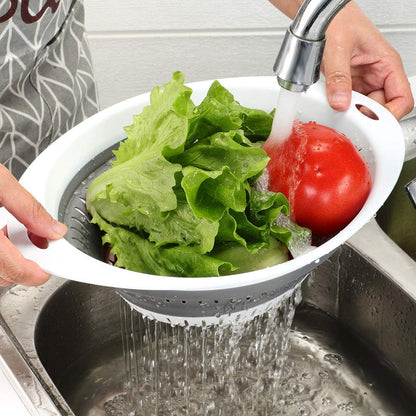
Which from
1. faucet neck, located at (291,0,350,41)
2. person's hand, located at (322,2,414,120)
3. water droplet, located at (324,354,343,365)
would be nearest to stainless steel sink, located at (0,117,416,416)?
water droplet, located at (324,354,343,365)

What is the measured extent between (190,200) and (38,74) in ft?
1.42

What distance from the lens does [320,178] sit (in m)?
0.64

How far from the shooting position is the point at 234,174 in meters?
0.59

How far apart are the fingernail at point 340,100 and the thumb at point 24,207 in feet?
1.15

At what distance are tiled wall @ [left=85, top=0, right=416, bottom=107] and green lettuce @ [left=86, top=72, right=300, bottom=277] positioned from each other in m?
0.90

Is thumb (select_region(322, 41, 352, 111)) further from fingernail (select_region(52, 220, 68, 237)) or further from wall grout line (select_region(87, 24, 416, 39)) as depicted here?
wall grout line (select_region(87, 24, 416, 39))

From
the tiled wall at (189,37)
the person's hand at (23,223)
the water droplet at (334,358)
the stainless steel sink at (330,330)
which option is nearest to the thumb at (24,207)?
the person's hand at (23,223)

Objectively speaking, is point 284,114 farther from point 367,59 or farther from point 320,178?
point 367,59

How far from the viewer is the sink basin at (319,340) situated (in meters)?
0.78

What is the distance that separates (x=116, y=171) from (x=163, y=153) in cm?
7

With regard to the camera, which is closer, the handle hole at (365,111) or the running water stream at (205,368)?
the handle hole at (365,111)

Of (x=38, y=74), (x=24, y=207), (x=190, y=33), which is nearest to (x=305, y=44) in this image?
(x=24, y=207)

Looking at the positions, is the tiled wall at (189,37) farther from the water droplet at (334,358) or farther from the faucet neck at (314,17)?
the faucet neck at (314,17)

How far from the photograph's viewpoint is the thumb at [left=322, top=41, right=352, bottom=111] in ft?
2.34
